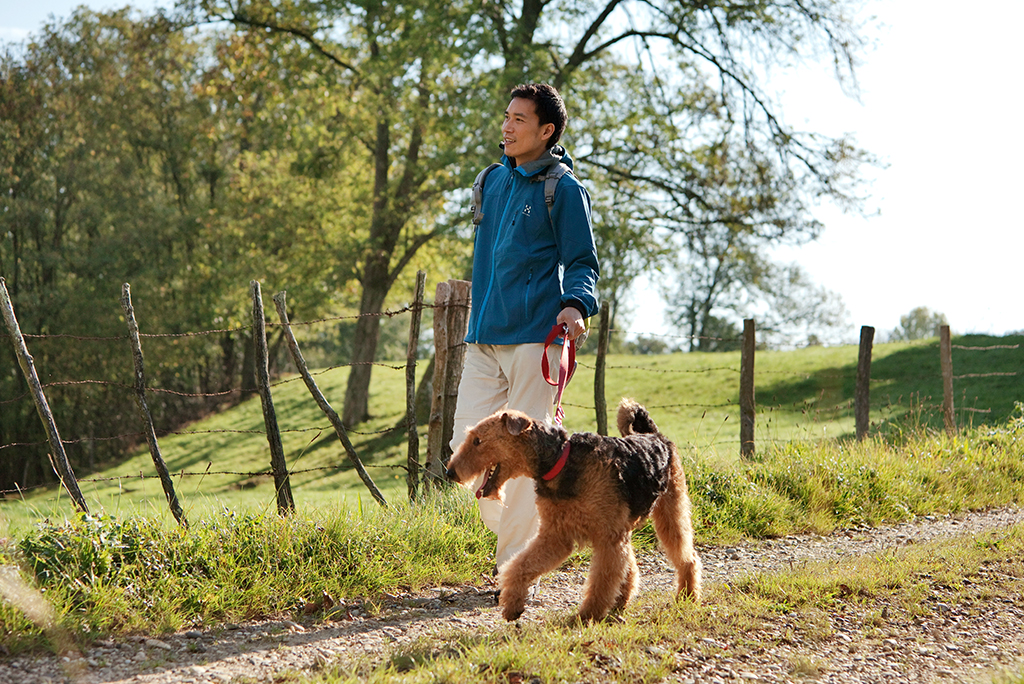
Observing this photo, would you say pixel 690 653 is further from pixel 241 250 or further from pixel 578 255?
pixel 241 250

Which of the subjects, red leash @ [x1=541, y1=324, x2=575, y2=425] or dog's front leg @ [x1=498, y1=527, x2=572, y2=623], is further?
red leash @ [x1=541, y1=324, x2=575, y2=425]

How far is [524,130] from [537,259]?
68 centimetres

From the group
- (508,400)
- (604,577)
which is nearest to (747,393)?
(508,400)

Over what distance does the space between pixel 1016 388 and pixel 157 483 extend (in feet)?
58.7

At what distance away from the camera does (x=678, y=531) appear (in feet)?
13.1

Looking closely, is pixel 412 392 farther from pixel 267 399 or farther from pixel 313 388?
pixel 267 399

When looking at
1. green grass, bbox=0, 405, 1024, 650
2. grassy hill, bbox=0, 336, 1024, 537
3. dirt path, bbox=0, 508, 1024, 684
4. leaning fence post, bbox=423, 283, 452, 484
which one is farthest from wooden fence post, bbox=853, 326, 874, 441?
leaning fence post, bbox=423, 283, 452, 484

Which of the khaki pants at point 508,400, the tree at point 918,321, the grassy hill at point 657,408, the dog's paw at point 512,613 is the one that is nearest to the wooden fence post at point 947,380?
the grassy hill at point 657,408

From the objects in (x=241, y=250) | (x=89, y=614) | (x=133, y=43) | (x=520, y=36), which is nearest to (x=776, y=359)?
(x=520, y=36)

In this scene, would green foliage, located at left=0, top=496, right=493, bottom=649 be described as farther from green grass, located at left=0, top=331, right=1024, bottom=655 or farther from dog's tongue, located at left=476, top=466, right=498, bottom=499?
dog's tongue, located at left=476, top=466, right=498, bottom=499

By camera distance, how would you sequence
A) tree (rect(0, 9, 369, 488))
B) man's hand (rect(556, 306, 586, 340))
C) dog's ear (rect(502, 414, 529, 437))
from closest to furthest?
1. dog's ear (rect(502, 414, 529, 437))
2. man's hand (rect(556, 306, 586, 340))
3. tree (rect(0, 9, 369, 488))

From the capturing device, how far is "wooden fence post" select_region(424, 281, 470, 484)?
18.5 ft

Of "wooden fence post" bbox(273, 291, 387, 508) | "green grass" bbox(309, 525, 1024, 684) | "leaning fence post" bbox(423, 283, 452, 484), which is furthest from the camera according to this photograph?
"leaning fence post" bbox(423, 283, 452, 484)

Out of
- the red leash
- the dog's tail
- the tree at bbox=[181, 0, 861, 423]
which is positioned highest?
the tree at bbox=[181, 0, 861, 423]
